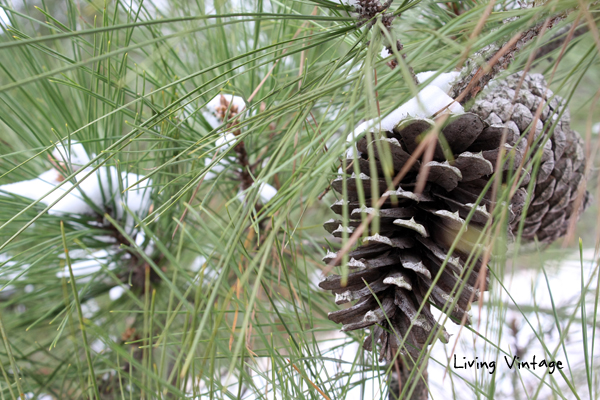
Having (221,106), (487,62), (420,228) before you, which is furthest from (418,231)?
(221,106)

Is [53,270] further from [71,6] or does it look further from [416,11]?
[416,11]

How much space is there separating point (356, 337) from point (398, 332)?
0.16 m

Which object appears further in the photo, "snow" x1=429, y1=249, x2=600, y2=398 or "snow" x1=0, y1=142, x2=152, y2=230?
"snow" x1=429, y1=249, x2=600, y2=398

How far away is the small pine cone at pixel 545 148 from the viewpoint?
45 cm

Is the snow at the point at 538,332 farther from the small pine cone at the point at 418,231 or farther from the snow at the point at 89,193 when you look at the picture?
the snow at the point at 89,193

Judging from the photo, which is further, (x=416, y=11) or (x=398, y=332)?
(x=416, y=11)

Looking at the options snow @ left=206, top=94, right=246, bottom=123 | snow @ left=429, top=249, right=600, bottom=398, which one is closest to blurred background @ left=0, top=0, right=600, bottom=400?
snow @ left=206, top=94, right=246, bottom=123

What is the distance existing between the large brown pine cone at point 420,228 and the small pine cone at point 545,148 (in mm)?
22

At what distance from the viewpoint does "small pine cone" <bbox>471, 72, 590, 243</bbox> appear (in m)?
0.45

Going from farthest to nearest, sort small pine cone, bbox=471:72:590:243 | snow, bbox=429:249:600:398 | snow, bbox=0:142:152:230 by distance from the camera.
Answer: snow, bbox=429:249:600:398
snow, bbox=0:142:152:230
small pine cone, bbox=471:72:590:243

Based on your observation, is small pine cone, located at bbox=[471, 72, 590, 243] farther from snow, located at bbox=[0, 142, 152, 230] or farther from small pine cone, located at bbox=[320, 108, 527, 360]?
snow, located at bbox=[0, 142, 152, 230]

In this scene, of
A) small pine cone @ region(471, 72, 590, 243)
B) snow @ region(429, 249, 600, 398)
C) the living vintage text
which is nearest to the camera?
the living vintage text

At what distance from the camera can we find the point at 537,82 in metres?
0.51

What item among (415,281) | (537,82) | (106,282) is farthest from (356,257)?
(106,282)
